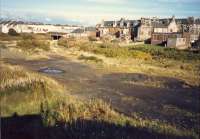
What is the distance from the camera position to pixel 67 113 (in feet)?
37.5

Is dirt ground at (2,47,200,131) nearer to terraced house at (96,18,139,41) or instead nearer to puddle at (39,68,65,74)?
puddle at (39,68,65,74)

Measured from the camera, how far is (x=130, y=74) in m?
25.6

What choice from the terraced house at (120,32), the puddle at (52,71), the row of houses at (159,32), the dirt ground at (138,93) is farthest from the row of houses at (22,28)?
the dirt ground at (138,93)

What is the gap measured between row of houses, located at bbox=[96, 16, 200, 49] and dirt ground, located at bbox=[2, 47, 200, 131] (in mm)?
34514

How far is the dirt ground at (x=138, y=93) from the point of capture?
1403 cm

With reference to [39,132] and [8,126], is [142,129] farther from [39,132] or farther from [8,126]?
[8,126]

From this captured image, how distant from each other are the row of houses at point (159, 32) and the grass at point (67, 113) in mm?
45248

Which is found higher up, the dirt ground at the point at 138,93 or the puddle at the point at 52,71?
the puddle at the point at 52,71

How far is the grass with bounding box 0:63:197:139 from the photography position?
1036 centimetres

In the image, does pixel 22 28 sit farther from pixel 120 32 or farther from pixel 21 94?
pixel 21 94

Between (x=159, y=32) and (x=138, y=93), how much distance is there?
2095 inches

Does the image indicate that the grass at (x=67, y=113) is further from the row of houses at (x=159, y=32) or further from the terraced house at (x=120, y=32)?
the terraced house at (x=120, y=32)

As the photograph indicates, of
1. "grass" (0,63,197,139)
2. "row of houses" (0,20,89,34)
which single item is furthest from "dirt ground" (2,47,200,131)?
"row of houses" (0,20,89,34)

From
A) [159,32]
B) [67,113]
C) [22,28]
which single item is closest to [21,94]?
[67,113]
